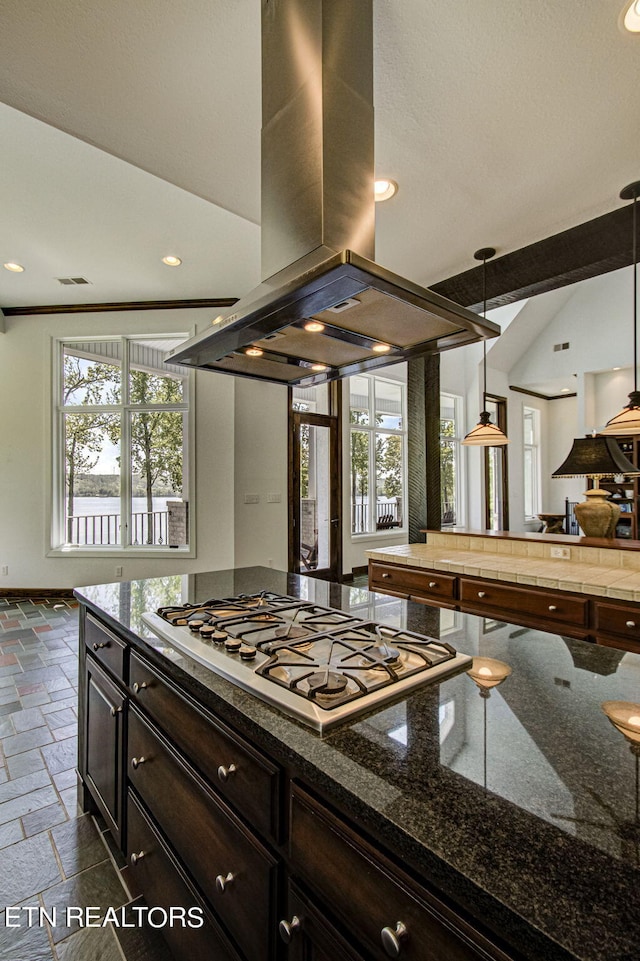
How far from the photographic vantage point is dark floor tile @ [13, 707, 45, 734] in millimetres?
2656

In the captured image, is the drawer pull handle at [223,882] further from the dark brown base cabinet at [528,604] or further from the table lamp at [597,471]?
the table lamp at [597,471]

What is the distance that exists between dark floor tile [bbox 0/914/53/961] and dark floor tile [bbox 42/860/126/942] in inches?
1.8

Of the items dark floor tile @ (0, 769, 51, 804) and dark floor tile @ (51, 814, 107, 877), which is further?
dark floor tile @ (0, 769, 51, 804)

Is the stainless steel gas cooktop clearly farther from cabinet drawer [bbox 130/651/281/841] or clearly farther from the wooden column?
the wooden column

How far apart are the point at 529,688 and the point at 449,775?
43cm

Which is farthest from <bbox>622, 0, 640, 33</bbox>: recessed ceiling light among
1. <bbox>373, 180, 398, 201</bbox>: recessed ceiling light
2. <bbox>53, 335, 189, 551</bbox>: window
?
<bbox>53, 335, 189, 551</bbox>: window

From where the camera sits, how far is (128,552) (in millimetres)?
5383

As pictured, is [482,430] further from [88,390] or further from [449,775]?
[88,390]

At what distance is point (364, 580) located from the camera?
6430mm

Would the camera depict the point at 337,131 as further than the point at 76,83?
No

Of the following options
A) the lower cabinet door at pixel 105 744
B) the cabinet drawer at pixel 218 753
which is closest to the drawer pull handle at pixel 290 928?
the cabinet drawer at pixel 218 753

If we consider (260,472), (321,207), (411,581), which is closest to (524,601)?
(411,581)

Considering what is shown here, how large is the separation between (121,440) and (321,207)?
4.98m

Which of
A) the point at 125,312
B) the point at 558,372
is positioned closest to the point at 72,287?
the point at 125,312
